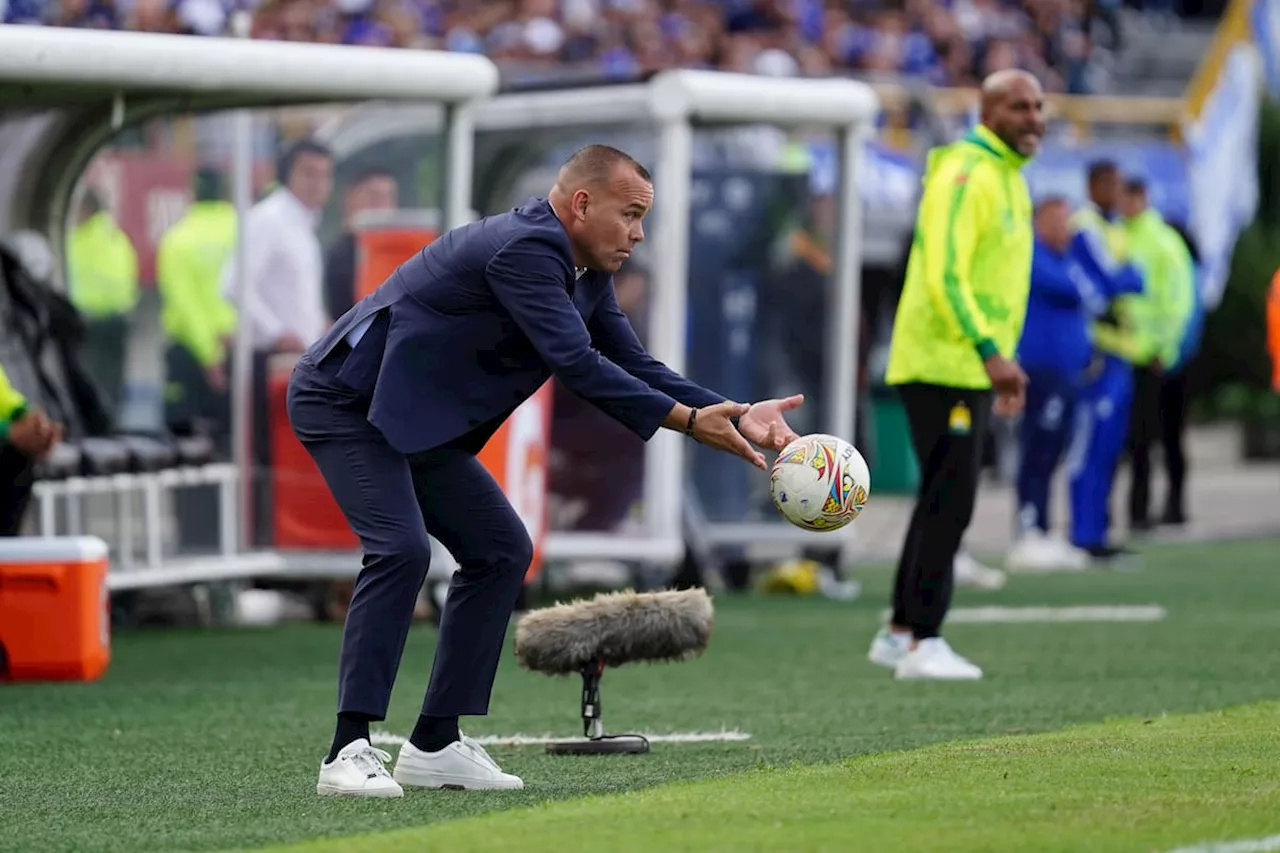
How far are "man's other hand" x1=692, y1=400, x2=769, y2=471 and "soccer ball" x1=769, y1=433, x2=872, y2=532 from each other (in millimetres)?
426

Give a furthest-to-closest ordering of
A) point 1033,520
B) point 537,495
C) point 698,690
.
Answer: point 1033,520 < point 537,495 < point 698,690

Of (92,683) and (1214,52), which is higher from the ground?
(1214,52)

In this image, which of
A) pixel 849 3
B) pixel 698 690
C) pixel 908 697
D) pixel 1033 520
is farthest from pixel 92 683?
pixel 849 3

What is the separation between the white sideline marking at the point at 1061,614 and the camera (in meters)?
13.2

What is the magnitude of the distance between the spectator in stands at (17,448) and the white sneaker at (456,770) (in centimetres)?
415

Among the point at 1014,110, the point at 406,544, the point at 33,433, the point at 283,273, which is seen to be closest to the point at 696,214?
the point at 283,273

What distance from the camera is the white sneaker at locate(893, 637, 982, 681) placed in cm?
1029

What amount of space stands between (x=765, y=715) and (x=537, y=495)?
4666 mm

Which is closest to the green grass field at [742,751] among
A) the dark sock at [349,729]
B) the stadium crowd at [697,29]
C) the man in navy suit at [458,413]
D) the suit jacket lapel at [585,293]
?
the dark sock at [349,729]

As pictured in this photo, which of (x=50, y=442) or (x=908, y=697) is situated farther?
(x=50, y=442)

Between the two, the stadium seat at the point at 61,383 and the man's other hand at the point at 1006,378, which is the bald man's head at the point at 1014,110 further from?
the stadium seat at the point at 61,383

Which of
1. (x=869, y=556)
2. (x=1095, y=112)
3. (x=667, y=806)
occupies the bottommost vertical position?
(x=869, y=556)

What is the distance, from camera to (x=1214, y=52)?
27875 millimetres

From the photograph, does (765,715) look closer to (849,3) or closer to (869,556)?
(869,556)
